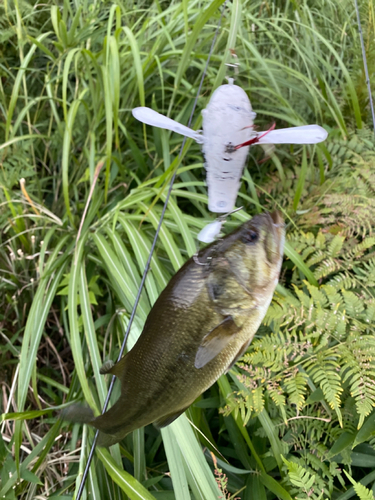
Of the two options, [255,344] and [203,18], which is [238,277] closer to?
[255,344]

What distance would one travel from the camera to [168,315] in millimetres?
383

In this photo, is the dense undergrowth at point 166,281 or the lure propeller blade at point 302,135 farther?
the dense undergrowth at point 166,281

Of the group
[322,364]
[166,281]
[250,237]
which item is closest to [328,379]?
[322,364]

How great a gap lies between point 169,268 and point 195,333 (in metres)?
0.71

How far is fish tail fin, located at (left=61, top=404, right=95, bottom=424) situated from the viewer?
1.49 feet

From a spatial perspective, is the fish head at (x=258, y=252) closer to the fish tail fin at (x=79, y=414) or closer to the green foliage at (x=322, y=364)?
the fish tail fin at (x=79, y=414)

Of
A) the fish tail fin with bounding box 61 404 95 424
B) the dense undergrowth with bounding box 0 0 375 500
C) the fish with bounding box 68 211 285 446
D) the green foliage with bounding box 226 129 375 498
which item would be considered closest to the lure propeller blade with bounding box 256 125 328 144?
the fish with bounding box 68 211 285 446

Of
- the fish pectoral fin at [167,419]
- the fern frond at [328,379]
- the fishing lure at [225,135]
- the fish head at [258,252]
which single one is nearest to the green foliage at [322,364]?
the fern frond at [328,379]

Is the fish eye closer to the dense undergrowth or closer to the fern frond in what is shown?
the dense undergrowth

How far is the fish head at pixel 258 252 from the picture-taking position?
1.21 feet

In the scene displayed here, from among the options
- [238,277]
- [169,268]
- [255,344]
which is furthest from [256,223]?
[169,268]

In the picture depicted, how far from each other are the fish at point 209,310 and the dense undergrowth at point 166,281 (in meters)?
0.20

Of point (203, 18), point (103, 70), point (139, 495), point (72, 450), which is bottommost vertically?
point (72, 450)

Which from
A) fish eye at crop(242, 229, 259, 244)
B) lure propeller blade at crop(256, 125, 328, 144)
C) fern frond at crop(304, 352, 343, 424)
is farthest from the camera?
fern frond at crop(304, 352, 343, 424)
